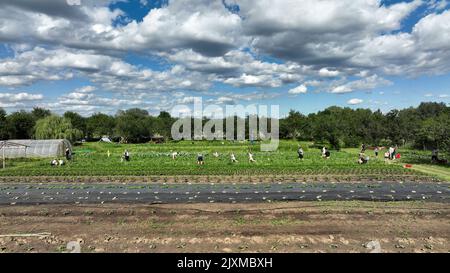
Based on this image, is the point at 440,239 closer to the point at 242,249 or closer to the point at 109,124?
the point at 242,249

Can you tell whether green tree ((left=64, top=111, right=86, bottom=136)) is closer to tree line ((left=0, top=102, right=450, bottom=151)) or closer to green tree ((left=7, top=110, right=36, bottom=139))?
tree line ((left=0, top=102, right=450, bottom=151))

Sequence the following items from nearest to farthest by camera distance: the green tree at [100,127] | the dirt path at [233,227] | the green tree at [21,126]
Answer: the dirt path at [233,227] < the green tree at [21,126] < the green tree at [100,127]

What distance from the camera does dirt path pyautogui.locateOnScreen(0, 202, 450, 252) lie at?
1223 cm

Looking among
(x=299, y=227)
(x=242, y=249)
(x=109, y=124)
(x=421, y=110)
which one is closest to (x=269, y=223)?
(x=299, y=227)

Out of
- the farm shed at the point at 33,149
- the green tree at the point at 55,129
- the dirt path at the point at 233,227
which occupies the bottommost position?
the dirt path at the point at 233,227

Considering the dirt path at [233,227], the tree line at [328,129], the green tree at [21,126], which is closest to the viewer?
the dirt path at [233,227]

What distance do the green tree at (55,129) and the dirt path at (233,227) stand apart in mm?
49992

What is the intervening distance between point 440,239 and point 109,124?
108 meters

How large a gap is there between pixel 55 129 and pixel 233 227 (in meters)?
60.2

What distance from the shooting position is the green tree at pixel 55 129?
63.4 m

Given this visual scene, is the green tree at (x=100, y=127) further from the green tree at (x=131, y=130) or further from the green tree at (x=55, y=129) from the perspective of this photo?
the green tree at (x=55, y=129)

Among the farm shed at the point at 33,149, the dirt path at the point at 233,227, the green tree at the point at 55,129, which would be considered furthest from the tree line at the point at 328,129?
the dirt path at the point at 233,227

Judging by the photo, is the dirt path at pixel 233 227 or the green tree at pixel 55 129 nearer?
the dirt path at pixel 233 227

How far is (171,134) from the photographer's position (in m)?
90.5
